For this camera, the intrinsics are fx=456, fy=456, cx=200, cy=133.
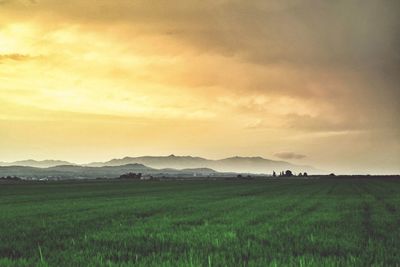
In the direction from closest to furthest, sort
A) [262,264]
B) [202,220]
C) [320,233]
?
1. [262,264]
2. [320,233]
3. [202,220]

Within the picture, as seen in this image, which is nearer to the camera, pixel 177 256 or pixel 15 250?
pixel 177 256

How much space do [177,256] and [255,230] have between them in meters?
7.01

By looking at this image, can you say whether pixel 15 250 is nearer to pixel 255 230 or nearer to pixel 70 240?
pixel 70 240

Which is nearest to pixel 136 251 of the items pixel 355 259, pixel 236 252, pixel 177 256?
pixel 177 256

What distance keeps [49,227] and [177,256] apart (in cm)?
1054

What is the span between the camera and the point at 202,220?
23297 mm

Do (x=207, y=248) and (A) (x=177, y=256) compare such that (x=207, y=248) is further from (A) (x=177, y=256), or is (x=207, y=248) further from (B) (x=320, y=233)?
(B) (x=320, y=233)

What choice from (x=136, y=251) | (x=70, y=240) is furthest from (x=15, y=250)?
(x=136, y=251)

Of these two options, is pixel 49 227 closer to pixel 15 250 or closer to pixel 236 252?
pixel 15 250

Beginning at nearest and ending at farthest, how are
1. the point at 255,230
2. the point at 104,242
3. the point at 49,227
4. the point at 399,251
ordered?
the point at 399,251
the point at 104,242
the point at 255,230
the point at 49,227

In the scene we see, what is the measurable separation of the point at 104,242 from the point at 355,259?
788 cm

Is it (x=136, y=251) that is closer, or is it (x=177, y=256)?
(x=177, y=256)

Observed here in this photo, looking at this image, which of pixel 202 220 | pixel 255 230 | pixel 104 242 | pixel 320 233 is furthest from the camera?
pixel 202 220

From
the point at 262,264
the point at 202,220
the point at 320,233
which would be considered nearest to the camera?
the point at 262,264
